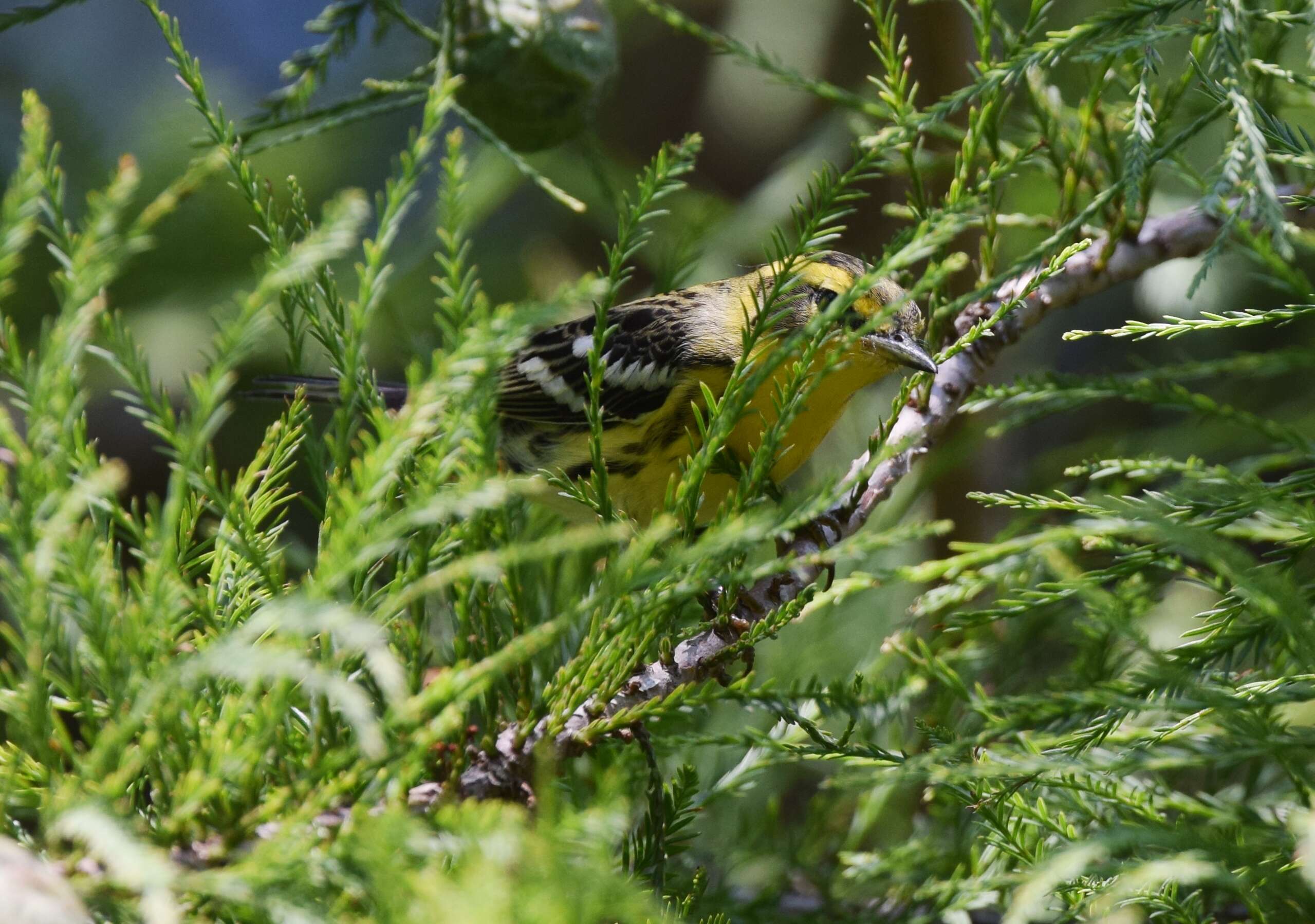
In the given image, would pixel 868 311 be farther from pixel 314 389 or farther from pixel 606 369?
pixel 314 389

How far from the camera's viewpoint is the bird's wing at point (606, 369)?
1.73 meters

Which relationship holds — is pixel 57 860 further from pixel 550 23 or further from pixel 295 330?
pixel 550 23

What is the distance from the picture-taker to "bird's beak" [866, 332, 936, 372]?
1.20 metres

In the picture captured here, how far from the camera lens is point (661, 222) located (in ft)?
8.45

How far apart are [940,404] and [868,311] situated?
1.48ft

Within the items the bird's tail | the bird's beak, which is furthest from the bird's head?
the bird's tail

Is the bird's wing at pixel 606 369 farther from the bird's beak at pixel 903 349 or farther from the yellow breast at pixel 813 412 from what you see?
the bird's beak at pixel 903 349

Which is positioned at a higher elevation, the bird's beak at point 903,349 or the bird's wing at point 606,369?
the bird's beak at point 903,349

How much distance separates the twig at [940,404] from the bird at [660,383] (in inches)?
2.9

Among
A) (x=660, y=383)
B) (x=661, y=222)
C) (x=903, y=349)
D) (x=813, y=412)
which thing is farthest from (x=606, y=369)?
(x=661, y=222)

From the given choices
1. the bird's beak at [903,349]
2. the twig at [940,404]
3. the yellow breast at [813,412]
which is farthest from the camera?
the yellow breast at [813,412]

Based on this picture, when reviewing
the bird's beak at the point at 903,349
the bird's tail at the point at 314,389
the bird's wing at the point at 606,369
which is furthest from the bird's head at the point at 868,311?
the bird's tail at the point at 314,389

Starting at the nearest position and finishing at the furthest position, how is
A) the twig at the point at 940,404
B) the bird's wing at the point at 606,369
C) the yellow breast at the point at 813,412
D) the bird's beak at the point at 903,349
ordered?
the twig at the point at 940,404 < the bird's beak at the point at 903,349 < the yellow breast at the point at 813,412 < the bird's wing at the point at 606,369

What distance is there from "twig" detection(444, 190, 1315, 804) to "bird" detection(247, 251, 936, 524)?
0.07 m
